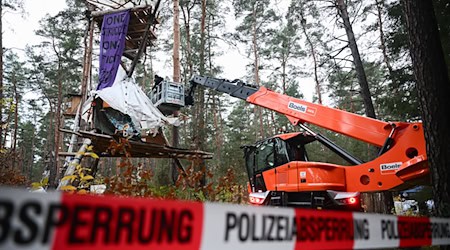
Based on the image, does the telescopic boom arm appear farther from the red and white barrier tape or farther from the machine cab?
the red and white barrier tape

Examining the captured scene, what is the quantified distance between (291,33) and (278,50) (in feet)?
6.87

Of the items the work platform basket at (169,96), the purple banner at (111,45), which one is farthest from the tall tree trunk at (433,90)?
the purple banner at (111,45)

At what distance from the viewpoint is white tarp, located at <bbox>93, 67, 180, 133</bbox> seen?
9.65 m

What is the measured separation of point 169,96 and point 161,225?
9.06 metres

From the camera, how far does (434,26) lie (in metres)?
3.91

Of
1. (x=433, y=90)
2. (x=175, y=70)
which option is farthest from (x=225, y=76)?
(x=433, y=90)

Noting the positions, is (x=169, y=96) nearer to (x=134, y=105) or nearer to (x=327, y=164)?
(x=134, y=105)

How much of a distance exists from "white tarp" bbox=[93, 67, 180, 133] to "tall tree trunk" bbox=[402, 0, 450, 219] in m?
7.73

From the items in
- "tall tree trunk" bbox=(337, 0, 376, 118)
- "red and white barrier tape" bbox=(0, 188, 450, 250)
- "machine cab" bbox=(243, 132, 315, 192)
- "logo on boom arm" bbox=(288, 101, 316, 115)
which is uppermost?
"tall tree trunk" bbox=(337, 0, 376, 118)

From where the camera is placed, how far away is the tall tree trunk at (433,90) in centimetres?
358

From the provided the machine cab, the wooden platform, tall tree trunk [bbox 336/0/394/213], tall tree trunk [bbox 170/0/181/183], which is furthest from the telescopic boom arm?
tall tree trunk [bbox 170/0/181/183]

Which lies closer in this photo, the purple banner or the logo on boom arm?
the logo on boom arm

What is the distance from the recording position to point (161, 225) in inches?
50.4

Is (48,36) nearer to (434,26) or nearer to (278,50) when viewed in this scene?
(278,50)
